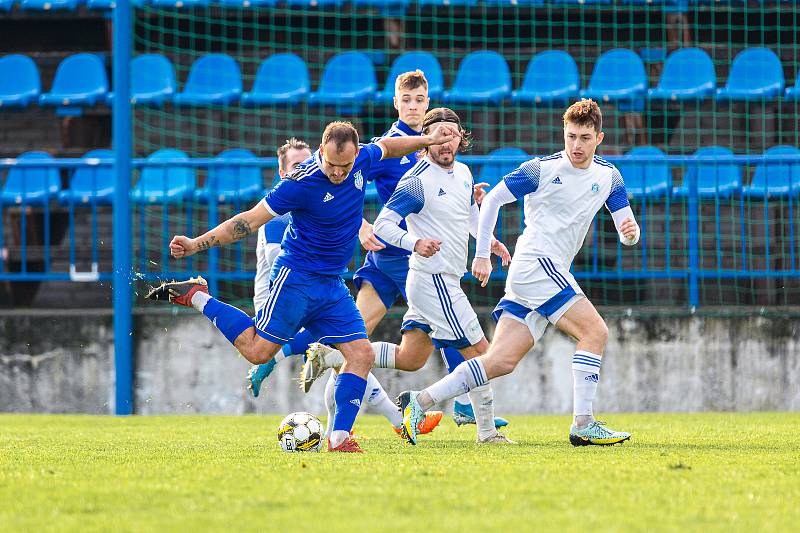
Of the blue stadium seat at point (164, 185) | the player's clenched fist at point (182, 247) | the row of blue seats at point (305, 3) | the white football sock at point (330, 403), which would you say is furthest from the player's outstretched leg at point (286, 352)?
the row of blue seats at point (305, 3)

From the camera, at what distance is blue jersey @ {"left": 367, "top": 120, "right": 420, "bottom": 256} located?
25.0ft

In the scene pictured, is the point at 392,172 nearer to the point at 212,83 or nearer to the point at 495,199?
the point at 495,199

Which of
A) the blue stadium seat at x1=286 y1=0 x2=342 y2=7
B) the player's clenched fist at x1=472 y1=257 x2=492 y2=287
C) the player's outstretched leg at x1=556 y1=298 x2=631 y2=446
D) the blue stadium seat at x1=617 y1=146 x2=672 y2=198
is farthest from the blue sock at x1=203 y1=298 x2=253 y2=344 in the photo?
A: the blue stadium seat at x1=286 y1=0 x2=342 y2=7

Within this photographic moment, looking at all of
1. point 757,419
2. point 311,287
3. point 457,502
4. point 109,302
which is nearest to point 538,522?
point 457,502

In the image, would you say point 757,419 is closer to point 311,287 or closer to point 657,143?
point 311,287

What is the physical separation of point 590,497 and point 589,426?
8.01 ft

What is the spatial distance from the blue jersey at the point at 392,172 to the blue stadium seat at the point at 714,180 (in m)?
3.83

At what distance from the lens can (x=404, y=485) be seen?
182 inches

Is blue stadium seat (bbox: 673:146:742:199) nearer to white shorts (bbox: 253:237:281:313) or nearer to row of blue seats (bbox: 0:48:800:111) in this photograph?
row of blue seats (bbox: 0:48:800:111)

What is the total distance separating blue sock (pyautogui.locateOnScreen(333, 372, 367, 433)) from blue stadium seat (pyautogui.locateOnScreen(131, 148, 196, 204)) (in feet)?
15.6

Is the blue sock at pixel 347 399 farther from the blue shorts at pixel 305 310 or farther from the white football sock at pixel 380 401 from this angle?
the white football sock at pixel 380 401

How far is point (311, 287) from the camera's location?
643cm

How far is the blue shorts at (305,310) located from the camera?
6.41 m

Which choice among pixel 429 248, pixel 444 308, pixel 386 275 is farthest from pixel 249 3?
pixel 429 248
